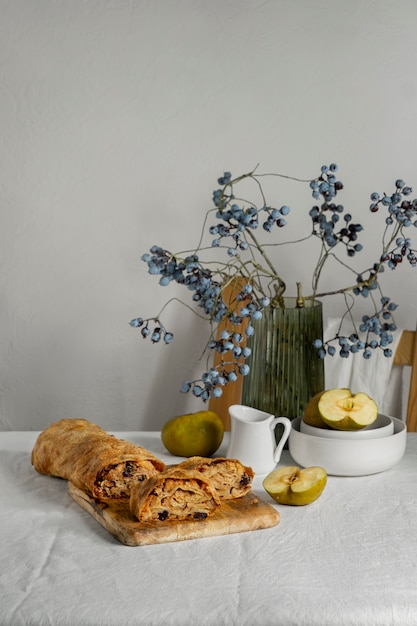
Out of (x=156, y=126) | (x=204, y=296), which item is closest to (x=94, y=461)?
(x=204, y=296)

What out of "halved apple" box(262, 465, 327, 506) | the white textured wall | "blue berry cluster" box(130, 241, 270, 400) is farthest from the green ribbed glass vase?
the white textured wall

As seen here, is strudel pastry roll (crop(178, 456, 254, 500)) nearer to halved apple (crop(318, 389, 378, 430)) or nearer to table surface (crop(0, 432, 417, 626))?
table surface (crop(0, 432, 417, 626))

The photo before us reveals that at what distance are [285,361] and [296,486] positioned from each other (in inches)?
13.0

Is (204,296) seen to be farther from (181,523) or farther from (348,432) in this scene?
(181,523)

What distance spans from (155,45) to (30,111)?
0.36m

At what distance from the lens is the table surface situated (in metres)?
0.82

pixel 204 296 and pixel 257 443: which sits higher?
pixel 204 296

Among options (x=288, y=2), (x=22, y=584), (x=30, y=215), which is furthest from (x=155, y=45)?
(x=22, y=584)

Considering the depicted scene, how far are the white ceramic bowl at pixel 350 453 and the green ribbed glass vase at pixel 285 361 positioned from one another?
5.6 inches

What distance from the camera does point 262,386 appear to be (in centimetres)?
142

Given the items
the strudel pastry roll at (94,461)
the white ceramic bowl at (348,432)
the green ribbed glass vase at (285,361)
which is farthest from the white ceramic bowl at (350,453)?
the strudel pastry roll at (94,461)

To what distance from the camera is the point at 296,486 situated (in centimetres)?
113

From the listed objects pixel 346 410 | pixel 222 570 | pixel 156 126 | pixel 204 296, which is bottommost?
pixel 222 570

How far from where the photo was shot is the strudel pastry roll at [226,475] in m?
1.10
